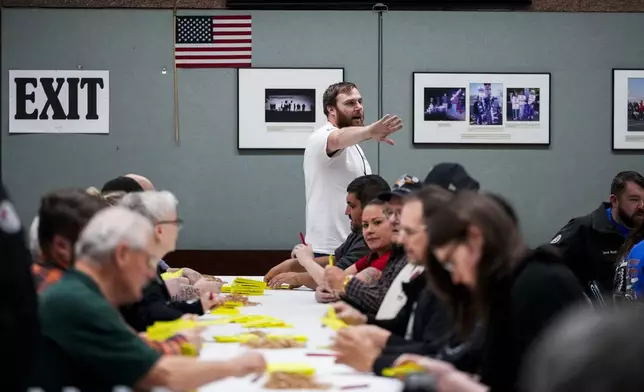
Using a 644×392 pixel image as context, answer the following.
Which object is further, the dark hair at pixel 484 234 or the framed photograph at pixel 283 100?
the framed photograph at pixel 283 100

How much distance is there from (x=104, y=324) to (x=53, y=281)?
0.49 metres

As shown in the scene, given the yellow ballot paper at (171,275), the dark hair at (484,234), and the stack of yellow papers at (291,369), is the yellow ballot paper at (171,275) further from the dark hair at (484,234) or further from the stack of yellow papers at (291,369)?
the dark hair at (484,234)

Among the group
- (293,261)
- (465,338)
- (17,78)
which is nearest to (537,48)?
(293,261)

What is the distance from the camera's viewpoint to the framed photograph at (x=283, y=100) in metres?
8.24

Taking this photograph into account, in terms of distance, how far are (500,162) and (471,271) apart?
613 centimetres

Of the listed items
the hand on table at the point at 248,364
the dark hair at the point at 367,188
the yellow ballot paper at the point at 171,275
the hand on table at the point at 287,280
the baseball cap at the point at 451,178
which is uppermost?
the baseball cap at the point at 451,178

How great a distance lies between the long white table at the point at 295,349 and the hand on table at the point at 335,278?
0.14 meters

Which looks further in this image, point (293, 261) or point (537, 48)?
point (537, 48)

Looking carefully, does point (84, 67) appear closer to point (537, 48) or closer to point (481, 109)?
point (481, 109)

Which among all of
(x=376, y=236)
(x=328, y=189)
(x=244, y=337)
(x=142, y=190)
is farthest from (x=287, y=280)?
(x=244, y=337)

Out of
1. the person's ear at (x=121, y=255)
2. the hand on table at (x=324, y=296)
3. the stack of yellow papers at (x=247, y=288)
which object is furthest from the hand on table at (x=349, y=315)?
the stack of yellow papers at (x=247, y=288)

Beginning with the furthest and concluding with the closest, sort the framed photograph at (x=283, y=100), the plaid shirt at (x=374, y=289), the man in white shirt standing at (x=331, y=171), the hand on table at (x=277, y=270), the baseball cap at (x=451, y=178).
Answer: the framed photograph at (x=283, y=100) → the hand on table at (x=277, y=270) → the man in white shirt standing at (x=331, y=171) → the plaid shirt at (x=374, y=289) → the baseball cap at (x=451, y=178)

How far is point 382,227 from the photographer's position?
14.6ft

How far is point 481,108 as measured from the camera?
27.2ft
